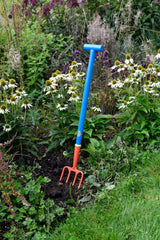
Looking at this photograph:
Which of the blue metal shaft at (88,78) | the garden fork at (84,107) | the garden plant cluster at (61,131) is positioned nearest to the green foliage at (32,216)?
the garden plant cluster at (61,131)

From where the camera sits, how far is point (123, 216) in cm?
228

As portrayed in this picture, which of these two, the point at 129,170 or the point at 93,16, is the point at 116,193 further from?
the point at 93,16

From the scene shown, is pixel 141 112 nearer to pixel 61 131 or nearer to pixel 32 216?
pixel 61 131

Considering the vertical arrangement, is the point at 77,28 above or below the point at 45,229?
above

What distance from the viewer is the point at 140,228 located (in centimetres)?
216

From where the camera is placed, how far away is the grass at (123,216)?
2132 mm

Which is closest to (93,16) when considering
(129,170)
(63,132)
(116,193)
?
(63,132)

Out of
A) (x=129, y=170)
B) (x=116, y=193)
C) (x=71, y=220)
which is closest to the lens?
(x=71, y=220)

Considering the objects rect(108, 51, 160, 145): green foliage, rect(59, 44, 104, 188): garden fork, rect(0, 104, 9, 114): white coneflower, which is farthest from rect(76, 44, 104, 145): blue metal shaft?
rect(0, 104, 9, 114): white coneflower

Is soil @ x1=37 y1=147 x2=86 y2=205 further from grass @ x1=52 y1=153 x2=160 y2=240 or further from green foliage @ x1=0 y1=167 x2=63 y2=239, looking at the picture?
grass @ x1=52 y1=153 x2=160 y2=240

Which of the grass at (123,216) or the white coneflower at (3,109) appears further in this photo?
the white coneflower at (3,109)

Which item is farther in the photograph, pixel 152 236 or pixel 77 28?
pixel 77 28

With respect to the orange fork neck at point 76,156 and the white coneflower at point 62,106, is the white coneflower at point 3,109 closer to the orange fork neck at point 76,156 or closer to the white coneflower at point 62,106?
the white coneflower at point 62,106

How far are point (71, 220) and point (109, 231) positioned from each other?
12.3 inches
